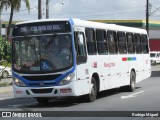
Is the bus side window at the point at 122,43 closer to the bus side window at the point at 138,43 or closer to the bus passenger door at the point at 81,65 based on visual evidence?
the bus side window at the point at 138,43

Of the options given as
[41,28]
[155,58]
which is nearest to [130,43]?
[41,28]

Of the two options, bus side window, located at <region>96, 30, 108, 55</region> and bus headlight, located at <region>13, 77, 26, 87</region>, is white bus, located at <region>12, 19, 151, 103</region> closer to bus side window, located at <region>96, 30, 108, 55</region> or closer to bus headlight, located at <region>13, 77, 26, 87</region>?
bus headlight, located at <region>13, 77, 26, 87</region>

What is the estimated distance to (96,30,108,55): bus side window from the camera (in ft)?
59.6

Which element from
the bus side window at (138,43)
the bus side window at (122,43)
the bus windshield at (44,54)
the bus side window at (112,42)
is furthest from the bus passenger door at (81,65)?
the bus side window at (138,43)

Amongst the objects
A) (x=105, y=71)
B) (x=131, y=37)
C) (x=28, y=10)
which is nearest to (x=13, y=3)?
(x=28, y=10)

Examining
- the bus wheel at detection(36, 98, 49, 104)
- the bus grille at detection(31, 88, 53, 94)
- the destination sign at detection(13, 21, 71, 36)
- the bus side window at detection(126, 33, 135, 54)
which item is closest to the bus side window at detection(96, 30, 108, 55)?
the destination sign at detection(13, 21, 71, 36)

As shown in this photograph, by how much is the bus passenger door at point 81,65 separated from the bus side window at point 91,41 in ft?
1.52

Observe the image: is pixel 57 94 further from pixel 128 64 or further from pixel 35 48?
pixel 128 64

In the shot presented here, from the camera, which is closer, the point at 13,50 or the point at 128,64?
the point at 13,50

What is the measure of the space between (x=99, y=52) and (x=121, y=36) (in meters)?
2.95

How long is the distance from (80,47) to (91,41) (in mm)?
1190

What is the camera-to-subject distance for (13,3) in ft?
143

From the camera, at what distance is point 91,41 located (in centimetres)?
1742

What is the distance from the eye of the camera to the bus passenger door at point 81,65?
16.0 m
